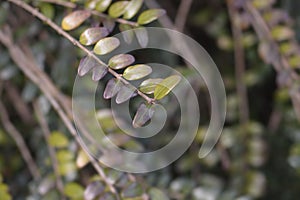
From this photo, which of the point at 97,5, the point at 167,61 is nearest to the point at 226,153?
the point at 167,61

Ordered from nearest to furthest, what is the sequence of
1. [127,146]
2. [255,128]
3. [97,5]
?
[97,5]
[127,146]
[255,128]

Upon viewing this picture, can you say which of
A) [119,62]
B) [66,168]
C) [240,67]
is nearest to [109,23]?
[119,62]

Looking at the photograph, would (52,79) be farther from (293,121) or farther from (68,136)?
(293,121)

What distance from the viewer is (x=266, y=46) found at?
2.76 feet

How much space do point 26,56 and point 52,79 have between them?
6 cm

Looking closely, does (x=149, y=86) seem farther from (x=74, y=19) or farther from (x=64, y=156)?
(x=64, y=156)

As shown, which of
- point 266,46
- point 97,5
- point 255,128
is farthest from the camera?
point 255,128

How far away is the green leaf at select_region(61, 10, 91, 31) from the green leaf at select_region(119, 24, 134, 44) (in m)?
0.05

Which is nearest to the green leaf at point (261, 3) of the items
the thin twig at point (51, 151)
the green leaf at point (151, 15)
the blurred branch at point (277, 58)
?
the blurred branch at point (277, 58)

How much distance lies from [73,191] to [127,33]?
0.23 metres

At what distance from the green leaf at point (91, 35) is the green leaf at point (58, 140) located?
0.77ft

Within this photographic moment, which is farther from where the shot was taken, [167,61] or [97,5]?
[167,61]

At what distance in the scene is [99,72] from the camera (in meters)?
0.52

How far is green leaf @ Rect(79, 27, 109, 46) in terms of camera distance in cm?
55
